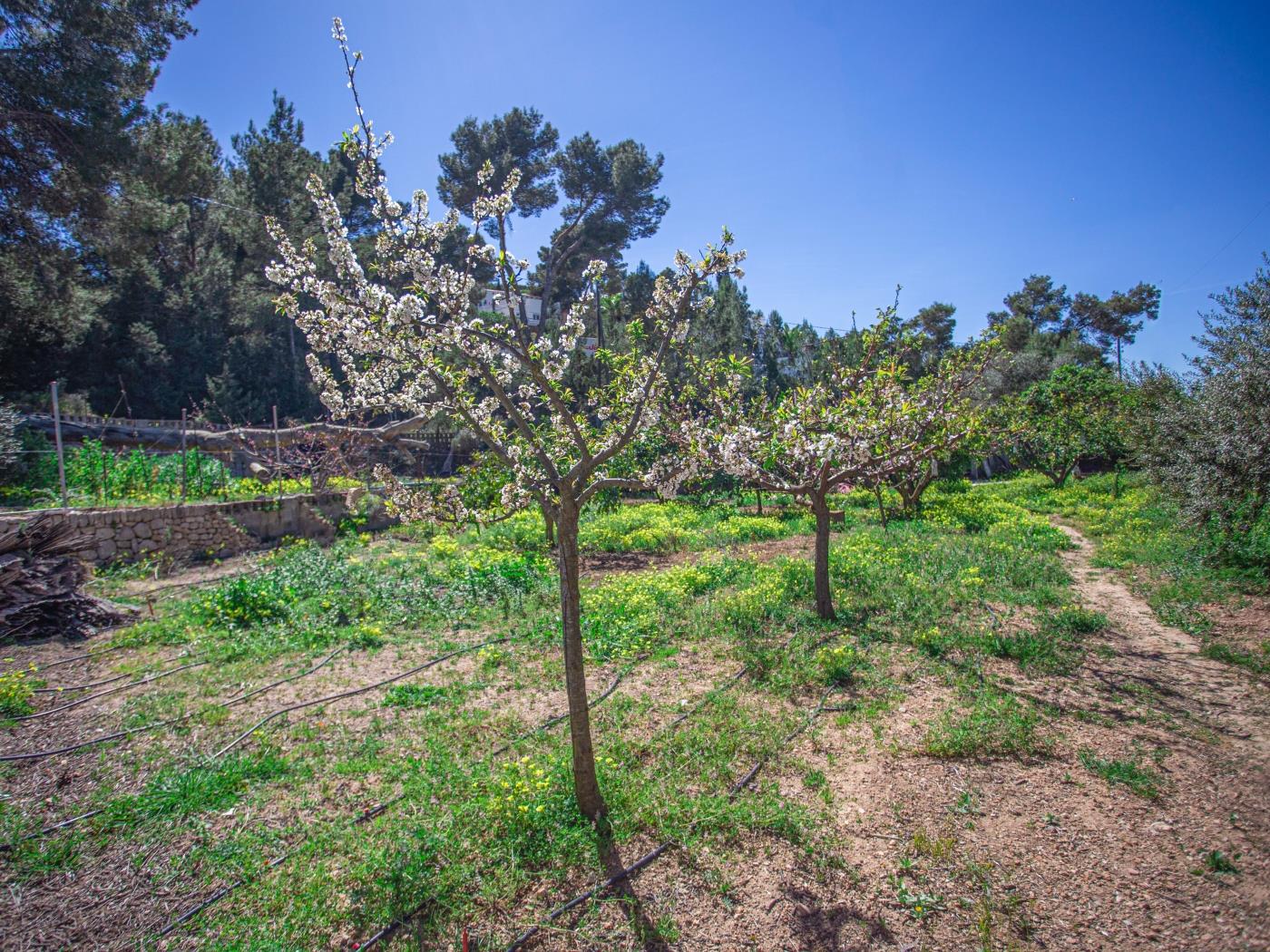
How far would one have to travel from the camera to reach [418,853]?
3820 millimetres

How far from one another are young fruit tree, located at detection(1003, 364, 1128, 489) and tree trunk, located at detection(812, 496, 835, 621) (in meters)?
15.0

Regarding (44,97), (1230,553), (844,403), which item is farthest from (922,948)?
(44,97)

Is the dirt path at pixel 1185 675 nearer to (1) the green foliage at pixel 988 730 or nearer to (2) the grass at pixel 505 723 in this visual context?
(2) the grass at pixel 505 723

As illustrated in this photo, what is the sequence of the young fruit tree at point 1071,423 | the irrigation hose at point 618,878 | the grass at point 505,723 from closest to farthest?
1. the irrigation hose at point 618,878
2. the grass at point 505,723
3. the young fruit tree at point 1071,423

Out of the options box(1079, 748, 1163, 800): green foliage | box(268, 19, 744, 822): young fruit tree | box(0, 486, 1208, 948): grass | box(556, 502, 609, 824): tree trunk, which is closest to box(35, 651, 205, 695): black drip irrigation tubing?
box(0, 486, 1208, 948): grass

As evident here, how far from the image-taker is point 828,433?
7.73m

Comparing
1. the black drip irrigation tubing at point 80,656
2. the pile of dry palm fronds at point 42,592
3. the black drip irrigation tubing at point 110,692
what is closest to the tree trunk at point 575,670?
the black drip irrigation tubing at point 110,692

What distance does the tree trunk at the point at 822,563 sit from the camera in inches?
314

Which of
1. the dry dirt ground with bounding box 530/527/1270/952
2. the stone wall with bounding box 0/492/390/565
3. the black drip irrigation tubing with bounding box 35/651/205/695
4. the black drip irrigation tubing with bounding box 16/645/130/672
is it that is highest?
the stone wall with bounding box 0/492/390/565

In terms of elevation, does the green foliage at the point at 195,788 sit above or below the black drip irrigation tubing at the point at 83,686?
below

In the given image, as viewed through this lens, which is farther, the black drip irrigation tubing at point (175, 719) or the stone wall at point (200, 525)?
the stone wall at point (200, 525)

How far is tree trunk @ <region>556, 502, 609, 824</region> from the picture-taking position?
409 centimetres

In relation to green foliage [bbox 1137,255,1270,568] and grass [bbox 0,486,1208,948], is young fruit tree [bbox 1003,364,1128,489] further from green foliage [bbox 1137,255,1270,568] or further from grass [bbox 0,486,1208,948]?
grass [bbox 0,486,1208,948]

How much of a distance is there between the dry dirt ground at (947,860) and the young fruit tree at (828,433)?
3.06 metres
